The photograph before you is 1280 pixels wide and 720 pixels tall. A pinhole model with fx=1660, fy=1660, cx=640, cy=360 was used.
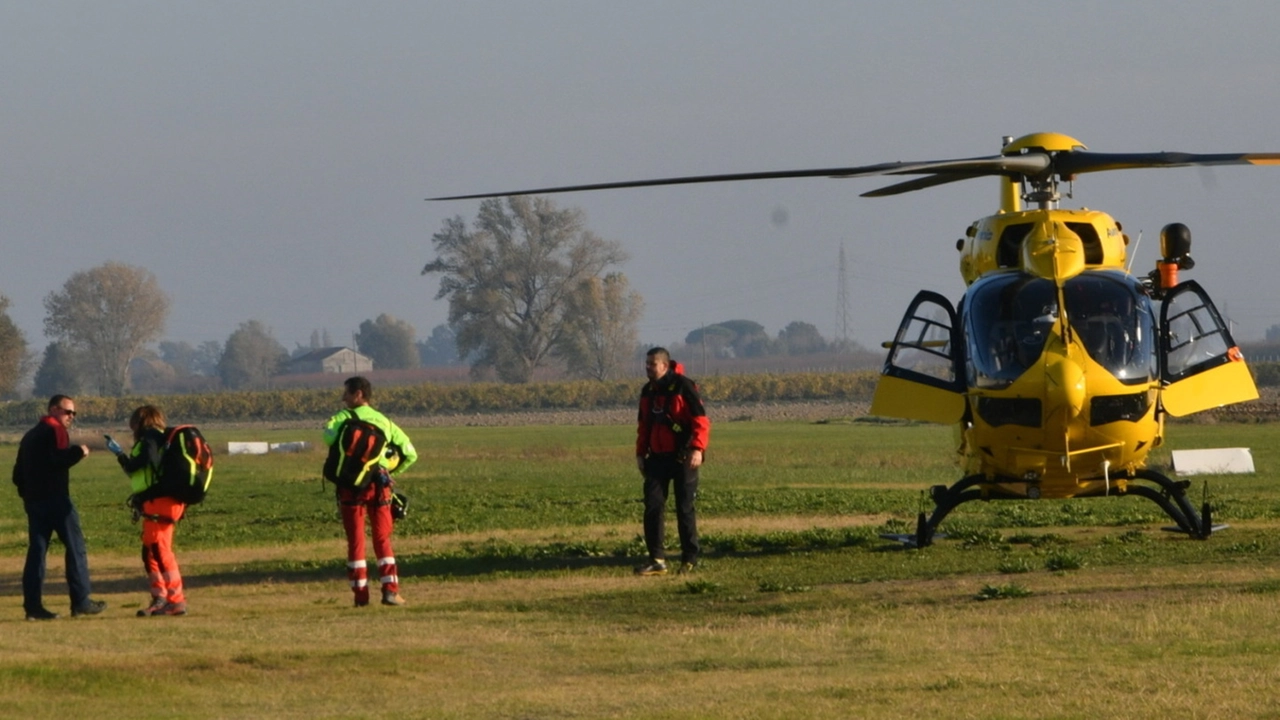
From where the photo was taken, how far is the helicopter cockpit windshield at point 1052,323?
15273mm

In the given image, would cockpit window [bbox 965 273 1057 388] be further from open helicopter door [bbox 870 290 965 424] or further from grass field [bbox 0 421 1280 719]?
grass field [bbox 0 421 1280 719]

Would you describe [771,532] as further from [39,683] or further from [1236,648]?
[39,683]

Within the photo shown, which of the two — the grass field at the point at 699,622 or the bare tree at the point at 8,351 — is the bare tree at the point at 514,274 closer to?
the bare tree at the point at 8,351

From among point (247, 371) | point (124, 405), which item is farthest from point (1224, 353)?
point (247, 371)

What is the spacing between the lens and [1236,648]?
996 cm

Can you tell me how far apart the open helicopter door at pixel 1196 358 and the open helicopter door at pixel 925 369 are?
1.95 meters

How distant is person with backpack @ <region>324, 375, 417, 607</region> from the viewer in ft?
43.5

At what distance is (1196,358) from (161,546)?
384 inches

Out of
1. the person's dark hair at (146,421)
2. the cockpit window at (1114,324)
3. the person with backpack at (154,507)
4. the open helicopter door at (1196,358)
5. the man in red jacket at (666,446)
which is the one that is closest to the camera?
the person with backpack at (154,507)

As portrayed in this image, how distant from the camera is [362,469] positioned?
13.3m

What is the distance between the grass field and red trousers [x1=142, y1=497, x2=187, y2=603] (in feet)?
1.15

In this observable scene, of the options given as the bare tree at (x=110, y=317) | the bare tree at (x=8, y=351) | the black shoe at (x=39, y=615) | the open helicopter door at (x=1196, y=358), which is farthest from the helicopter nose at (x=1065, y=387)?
the bare tree at (x=110, y=317)

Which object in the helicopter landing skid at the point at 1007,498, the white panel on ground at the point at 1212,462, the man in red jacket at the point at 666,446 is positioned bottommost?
the white panel on ground at the point at 1212,462

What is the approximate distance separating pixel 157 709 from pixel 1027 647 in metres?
5.19
